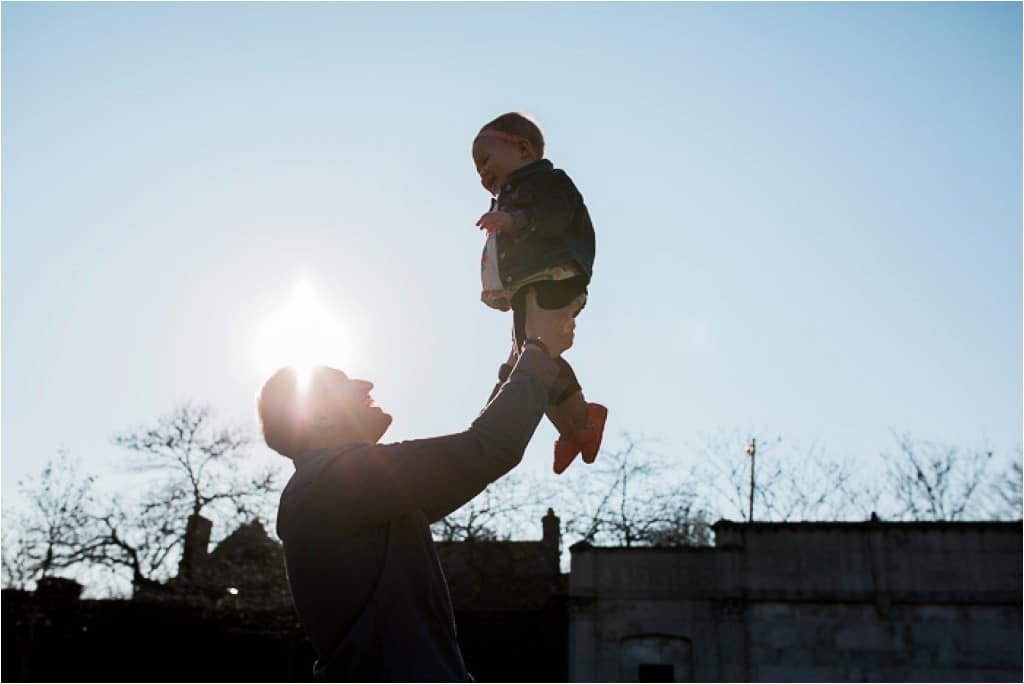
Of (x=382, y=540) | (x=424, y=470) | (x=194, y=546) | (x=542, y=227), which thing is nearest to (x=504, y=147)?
(x=542, y=227)

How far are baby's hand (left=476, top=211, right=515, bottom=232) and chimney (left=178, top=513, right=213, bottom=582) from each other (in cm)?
2578

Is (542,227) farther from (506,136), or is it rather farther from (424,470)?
(424,470)

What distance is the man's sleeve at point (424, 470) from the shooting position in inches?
96.1

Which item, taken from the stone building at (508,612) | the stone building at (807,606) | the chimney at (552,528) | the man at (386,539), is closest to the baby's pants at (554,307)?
the man at (386,539)

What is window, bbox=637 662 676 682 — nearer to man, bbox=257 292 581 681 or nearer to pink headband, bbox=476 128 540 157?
pink headband, bbox=476 128 540 157

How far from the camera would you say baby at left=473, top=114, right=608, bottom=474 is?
10.7ft

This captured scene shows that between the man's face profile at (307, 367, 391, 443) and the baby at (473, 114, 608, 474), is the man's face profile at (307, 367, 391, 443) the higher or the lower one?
the lower one

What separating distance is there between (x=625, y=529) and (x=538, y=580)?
25.8ft

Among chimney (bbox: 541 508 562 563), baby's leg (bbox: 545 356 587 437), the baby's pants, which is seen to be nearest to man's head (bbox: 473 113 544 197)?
the baby's pants

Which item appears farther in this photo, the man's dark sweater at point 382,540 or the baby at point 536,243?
the baby at point 536,243

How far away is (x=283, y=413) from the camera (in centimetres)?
277

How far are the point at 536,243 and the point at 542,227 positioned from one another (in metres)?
0.07

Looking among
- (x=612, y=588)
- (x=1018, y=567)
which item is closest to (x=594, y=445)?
(x=612, y=588)

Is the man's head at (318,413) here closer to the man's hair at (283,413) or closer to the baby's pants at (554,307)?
the man's hair at (283,413)
